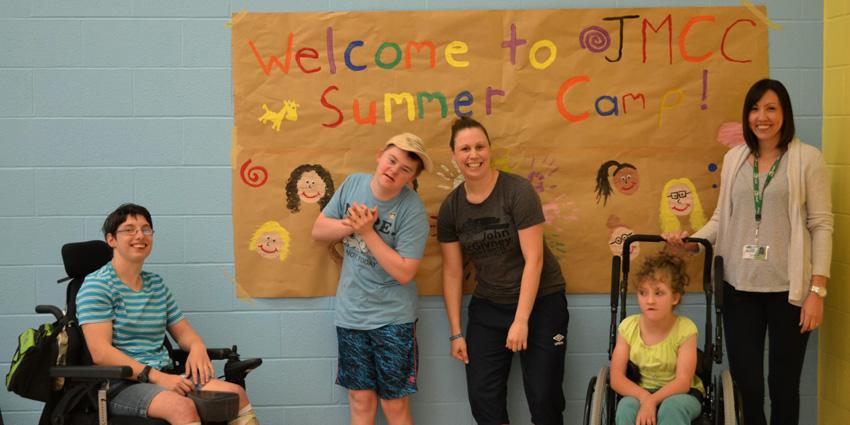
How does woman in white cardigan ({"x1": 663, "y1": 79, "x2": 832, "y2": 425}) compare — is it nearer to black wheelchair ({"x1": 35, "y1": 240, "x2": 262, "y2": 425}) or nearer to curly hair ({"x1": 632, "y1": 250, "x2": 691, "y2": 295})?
curly hair ({"x1": 632, "y1": 250, "x2": 691, "y2": 295})

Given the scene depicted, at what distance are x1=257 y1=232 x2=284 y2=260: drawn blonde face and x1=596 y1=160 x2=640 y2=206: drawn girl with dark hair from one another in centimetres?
143

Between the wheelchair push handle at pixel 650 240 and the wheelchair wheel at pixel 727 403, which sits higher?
the wheelchair push handle at pixel 650 240

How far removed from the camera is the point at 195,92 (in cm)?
372

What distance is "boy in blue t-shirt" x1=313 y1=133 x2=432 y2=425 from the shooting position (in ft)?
11.2

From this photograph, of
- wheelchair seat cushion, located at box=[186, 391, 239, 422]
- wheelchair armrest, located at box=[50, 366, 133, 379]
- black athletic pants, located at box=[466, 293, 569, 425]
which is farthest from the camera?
black athletic pants, located at box=[466, 293, 569, 425]

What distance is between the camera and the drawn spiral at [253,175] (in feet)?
12.2

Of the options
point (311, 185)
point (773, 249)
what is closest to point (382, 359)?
point (311, 185)

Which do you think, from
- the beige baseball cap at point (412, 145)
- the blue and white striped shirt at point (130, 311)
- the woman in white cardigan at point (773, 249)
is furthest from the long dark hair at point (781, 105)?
the blue and white striped shirt at point (130, 311)

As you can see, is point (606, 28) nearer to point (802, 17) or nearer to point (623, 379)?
point (802, 17)

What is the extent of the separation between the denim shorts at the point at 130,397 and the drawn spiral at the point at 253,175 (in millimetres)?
1030

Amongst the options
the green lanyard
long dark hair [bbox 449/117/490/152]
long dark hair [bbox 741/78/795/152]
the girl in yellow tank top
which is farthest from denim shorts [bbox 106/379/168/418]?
long dark hair [bbox 741/78/795/152]

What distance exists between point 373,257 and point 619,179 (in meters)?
1.15

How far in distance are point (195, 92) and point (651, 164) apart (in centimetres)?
204

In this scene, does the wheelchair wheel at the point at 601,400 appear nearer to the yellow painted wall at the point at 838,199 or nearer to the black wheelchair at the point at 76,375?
the yellow painted wall at the point at 838,199
